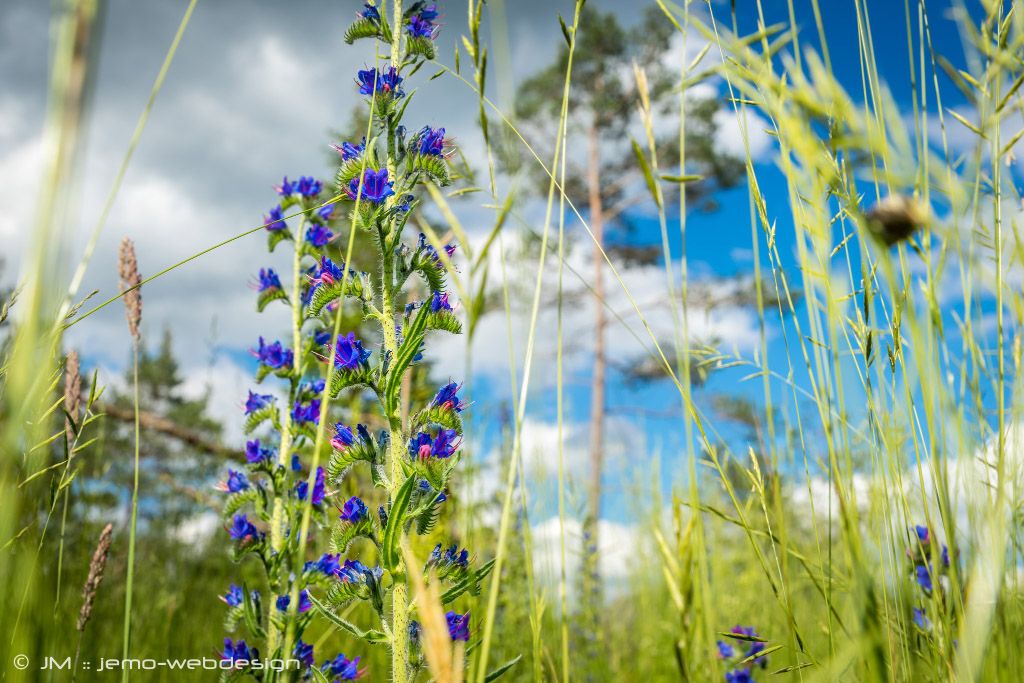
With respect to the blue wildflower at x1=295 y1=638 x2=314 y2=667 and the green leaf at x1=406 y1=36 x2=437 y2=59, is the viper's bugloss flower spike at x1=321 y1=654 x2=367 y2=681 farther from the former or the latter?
the green leaf at x1=406 y1=36 x2=437 y2=59

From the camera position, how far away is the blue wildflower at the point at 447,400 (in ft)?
4.18

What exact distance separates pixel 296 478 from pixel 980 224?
6.11ft

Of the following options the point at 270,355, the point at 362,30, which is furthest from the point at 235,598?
the point at 362,30

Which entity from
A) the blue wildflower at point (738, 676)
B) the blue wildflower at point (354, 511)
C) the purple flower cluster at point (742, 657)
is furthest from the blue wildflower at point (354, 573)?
the blue wildflower at point (738, 676)

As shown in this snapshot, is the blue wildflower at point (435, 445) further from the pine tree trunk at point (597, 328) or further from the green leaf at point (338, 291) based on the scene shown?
the pine tree trunk at point (597, 328)

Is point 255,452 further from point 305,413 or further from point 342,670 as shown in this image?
point 342,670

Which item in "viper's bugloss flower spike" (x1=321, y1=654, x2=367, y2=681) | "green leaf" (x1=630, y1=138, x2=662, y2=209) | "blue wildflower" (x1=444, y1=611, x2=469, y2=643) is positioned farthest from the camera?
"viper's bugloss flower spike" (x1=321, y1=654, x2=367, y2=681)

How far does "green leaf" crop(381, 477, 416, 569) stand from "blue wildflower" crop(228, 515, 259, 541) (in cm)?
92

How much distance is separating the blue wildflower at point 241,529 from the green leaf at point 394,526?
922 mm

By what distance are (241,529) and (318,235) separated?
0.88 m

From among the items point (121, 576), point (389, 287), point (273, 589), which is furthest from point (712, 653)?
point (121, 576)

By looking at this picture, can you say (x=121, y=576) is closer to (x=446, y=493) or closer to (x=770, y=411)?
(x=446, y=493)

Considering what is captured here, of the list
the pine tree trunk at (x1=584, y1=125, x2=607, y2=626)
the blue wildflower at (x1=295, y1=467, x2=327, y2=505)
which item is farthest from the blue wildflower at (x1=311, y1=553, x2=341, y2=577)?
the pine tree trunk at (x1=584, y1=125, x2=607, y2=626)

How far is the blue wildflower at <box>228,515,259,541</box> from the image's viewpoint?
182 centimetres
